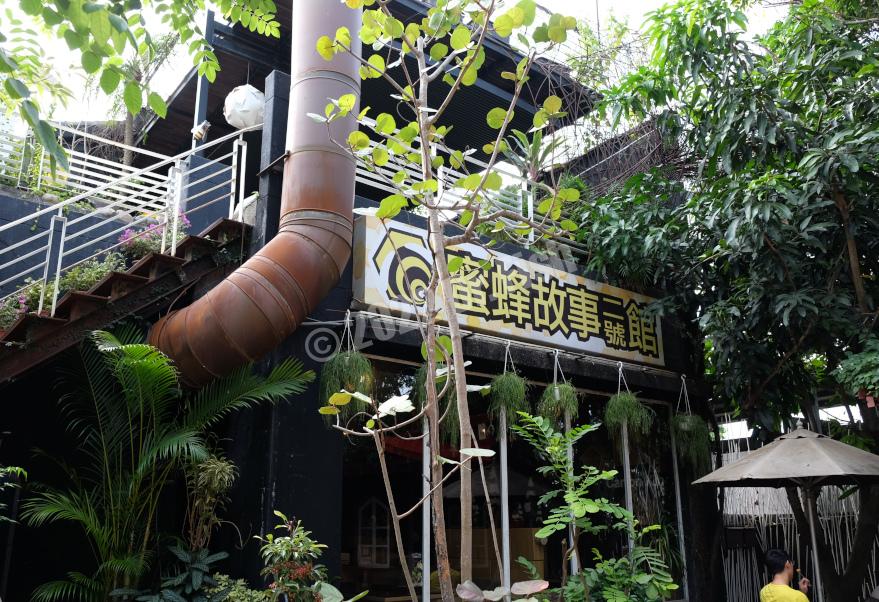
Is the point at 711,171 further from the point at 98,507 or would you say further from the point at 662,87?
the point at 98,507

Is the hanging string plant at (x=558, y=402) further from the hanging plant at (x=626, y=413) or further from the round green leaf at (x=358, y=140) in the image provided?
the round green leaf at (x=358, y=140)

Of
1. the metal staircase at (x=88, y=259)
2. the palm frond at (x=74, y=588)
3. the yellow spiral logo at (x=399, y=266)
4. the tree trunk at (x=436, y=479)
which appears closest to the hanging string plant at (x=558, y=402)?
the yellow spiral logo at (x=399, y=266)

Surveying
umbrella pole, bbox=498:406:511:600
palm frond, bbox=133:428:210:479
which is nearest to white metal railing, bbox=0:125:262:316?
palm frond, bbox=133:428:210:479

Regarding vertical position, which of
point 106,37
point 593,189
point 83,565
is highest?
point 593,189

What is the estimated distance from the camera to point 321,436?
5.92 meters

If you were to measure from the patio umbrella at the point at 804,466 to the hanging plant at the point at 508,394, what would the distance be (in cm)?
171

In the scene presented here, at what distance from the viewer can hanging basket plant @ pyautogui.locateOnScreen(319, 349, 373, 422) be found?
576cm

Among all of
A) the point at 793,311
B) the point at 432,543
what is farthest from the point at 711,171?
the point at 432,543

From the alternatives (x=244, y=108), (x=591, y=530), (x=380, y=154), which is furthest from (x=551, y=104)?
(x=244, y=108)

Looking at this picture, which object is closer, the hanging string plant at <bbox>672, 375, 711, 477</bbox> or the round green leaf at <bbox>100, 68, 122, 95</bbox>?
the round green leaf at <bbox>100, 68, 122, 95</bbox>

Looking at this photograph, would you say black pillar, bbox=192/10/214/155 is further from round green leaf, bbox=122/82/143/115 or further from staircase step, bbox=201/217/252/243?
round green leaf, bbox=122/82/143/115

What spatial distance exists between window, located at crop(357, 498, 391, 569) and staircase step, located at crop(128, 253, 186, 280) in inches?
104

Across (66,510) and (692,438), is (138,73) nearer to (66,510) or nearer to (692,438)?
(66,510)

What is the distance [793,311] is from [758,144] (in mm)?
1687
